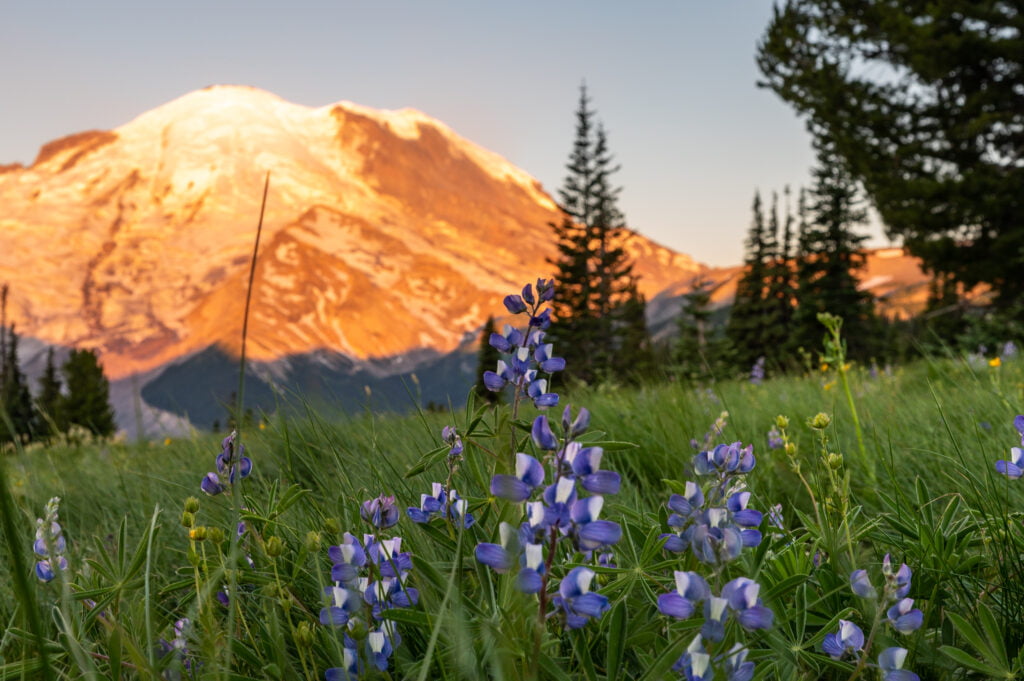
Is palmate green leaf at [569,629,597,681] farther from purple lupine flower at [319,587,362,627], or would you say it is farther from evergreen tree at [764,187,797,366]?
evergreen tree at [764,187,797,366]

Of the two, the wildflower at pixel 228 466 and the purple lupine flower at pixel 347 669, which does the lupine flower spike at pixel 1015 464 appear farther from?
the wildflower at pixel 228 466

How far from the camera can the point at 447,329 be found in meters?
189

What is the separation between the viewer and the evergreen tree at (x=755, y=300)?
41.6 m

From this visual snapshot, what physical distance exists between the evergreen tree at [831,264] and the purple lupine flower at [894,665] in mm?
34596

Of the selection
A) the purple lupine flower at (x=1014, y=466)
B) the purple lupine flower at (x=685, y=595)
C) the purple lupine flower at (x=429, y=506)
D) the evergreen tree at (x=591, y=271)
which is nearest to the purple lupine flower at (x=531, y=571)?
the purple lupine flower at (x=685, y=595)

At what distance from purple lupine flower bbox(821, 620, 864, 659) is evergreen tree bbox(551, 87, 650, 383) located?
1346 inches

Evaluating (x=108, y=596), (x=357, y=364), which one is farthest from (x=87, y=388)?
(x=357, y=364)

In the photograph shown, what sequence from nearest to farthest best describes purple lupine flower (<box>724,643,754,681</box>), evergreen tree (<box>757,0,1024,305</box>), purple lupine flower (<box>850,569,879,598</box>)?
1. purple lupine flower (<box>724,643,754,681</box>)
2. purple lupine flower (<box>850,569,879,598</box>)
3. evergreen tree (<box>757,0,1024,305</box>)

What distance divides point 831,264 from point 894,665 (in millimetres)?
39229

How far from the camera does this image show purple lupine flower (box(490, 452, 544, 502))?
0.72 metres

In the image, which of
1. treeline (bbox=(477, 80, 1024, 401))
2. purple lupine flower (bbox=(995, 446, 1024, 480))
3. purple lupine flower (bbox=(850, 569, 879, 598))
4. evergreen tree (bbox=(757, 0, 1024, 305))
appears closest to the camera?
purple lupine flower (bbox=(850, 569, 879, 598))

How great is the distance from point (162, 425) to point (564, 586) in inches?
174

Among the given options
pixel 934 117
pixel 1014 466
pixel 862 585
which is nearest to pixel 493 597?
pixel 862 585

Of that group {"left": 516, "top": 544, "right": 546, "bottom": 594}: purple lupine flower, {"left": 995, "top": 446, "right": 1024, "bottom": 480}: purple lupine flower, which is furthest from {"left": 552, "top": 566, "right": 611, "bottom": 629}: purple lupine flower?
{"left": 995, "top": 446, "right": 1024, "bottom": 480}: purple lupine flower
